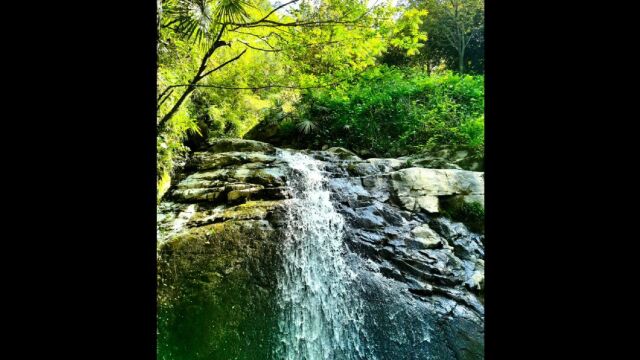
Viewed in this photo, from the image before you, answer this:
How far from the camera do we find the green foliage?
8648 mm

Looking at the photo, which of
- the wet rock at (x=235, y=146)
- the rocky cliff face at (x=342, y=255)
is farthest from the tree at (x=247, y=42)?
the rocky cliff face at (x=342, y=255)

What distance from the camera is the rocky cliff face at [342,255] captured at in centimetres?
446

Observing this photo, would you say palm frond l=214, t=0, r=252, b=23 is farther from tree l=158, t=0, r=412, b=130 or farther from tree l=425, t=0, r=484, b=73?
tree l=425, t=0, r=484, b=73

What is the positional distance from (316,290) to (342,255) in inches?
32.5

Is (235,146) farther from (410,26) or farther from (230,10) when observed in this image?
(410,26)

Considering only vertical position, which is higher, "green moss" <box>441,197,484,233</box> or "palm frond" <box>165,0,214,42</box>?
"palm frond" <box>165,0,214,42</box>

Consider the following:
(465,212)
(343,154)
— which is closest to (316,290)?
(465,212)

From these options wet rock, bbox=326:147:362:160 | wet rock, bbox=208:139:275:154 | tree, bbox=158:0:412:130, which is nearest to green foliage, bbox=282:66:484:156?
wet rock, bbox=326:147:362:160

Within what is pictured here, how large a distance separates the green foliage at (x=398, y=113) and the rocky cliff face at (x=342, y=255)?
2159mm

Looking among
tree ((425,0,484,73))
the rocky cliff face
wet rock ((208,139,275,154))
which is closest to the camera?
the rocky cliff face

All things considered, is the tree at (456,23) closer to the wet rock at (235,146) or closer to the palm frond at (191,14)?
the wet rock at (235,146)

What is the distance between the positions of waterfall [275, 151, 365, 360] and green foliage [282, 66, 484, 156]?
12.8 feet
